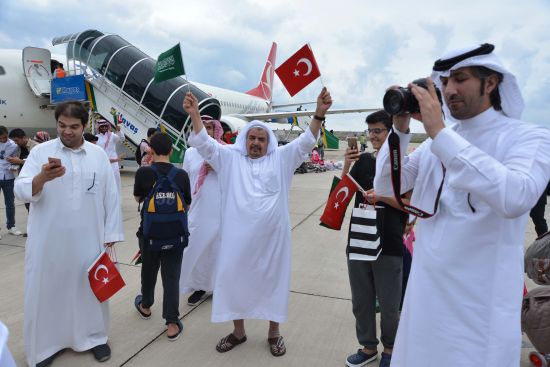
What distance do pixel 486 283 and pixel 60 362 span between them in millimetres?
2874

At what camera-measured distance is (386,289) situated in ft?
8.60

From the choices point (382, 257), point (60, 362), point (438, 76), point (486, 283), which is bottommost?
point (60, 362)

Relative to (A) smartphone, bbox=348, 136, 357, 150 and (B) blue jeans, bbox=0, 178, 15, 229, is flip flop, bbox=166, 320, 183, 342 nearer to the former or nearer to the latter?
(A) smartphone, bbox=348, 136, 357, 150

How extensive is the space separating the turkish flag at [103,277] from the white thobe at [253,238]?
2.41ft

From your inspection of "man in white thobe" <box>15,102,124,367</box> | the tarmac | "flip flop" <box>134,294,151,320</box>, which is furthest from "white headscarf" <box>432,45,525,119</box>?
"flip flop" <box>134,294,151,320</box>

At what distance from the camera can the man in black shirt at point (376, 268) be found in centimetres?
260

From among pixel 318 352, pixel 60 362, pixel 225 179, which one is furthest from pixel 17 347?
pixel 318 352

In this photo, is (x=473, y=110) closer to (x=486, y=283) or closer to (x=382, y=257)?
(x=486, y=283)

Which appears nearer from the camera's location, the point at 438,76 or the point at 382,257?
the point at 438,76

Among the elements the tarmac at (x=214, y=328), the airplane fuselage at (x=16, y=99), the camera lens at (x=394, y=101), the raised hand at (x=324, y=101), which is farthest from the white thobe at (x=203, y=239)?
the airplane fuselage at (x=16, y=99)

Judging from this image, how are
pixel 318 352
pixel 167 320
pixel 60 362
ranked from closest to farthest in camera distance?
1. pixel 60 362
2. pixel 318 352
3. pixel 167 320

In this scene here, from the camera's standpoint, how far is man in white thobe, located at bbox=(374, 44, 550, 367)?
1360 mm

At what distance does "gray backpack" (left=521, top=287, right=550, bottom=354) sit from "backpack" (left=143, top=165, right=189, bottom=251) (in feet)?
8.26

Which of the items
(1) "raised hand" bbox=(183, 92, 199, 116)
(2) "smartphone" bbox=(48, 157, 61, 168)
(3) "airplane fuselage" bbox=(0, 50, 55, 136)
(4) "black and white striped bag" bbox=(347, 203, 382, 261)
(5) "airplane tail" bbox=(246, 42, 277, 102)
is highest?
(5) "airplane tail" bbox=(246, 42, 277, 102)
